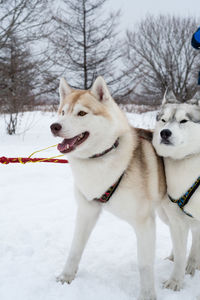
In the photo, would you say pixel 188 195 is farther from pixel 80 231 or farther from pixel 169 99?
pixel 80 231

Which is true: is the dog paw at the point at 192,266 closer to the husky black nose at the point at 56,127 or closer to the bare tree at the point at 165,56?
the husky black nose at the point at 56,127

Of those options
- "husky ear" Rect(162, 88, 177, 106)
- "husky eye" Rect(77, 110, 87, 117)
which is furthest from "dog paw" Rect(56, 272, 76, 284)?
"husky ear" Rect(162, 88, 177, 106)

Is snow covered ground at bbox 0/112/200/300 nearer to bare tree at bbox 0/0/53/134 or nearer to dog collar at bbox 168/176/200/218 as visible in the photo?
dog collar at bbox 168/176/200/218

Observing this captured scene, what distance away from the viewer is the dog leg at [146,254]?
2248 mm

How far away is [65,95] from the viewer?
2.69 metres

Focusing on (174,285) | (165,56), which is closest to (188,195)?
(174,285)

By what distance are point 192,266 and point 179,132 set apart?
1400mm

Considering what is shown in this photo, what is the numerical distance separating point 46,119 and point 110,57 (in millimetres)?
4676

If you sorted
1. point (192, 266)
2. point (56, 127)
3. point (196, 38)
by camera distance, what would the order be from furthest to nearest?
1. point (196, 38)
2. point (192, 266)
3. point (56, 127)

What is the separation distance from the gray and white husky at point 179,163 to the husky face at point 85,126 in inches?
16.4

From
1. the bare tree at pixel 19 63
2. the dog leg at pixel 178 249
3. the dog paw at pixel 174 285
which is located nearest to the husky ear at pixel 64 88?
the dog leg at pixel 178 249

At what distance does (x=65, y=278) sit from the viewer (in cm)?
252

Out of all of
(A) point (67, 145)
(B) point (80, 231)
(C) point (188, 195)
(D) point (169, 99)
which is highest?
(D) point (169, 99)

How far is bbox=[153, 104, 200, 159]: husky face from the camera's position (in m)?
2.22
